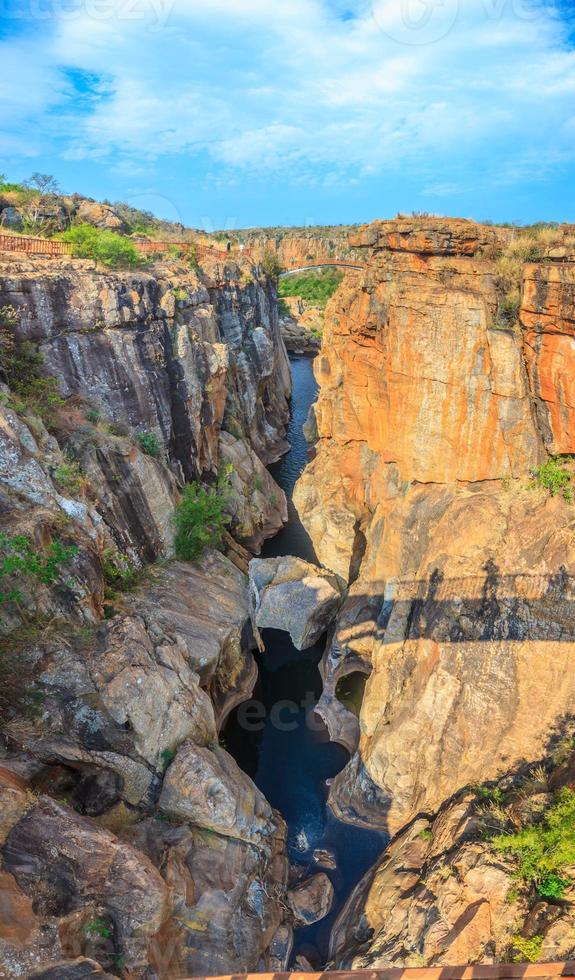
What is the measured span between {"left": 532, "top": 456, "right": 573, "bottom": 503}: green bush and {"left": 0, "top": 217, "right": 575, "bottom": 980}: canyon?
101 mm

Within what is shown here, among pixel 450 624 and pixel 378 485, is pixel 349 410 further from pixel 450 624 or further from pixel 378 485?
pixel 450 624

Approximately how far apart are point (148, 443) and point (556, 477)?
13.9 meters

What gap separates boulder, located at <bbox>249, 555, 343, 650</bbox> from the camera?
19781 mm

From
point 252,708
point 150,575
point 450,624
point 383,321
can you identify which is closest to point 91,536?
point 150,575

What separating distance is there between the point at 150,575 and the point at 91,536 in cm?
344

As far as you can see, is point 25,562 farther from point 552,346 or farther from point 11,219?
point 11,219

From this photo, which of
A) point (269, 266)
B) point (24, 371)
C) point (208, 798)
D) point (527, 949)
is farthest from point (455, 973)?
point (269, 266)

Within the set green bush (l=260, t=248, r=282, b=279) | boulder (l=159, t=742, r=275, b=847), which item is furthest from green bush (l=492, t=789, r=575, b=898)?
green bush (l=260, t=248, r=282, b=279)

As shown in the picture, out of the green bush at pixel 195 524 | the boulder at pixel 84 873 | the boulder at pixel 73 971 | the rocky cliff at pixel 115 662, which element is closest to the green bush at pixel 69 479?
the rocky cliff at pixel 115 662

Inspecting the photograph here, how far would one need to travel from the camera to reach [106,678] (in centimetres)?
1237

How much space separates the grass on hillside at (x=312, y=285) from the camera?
80.9 metres

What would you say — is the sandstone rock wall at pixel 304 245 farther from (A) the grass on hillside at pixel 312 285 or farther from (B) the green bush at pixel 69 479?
(B) the green bush at pixel 69 479

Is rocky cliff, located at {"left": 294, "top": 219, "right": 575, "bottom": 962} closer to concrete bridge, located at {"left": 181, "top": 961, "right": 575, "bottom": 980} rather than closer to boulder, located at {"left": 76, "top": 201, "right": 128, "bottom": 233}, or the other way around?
concrete bridge, located at {"left": 181, "top": 961, "right": 575, "bottom": 980}

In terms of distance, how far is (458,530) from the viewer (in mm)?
14219
